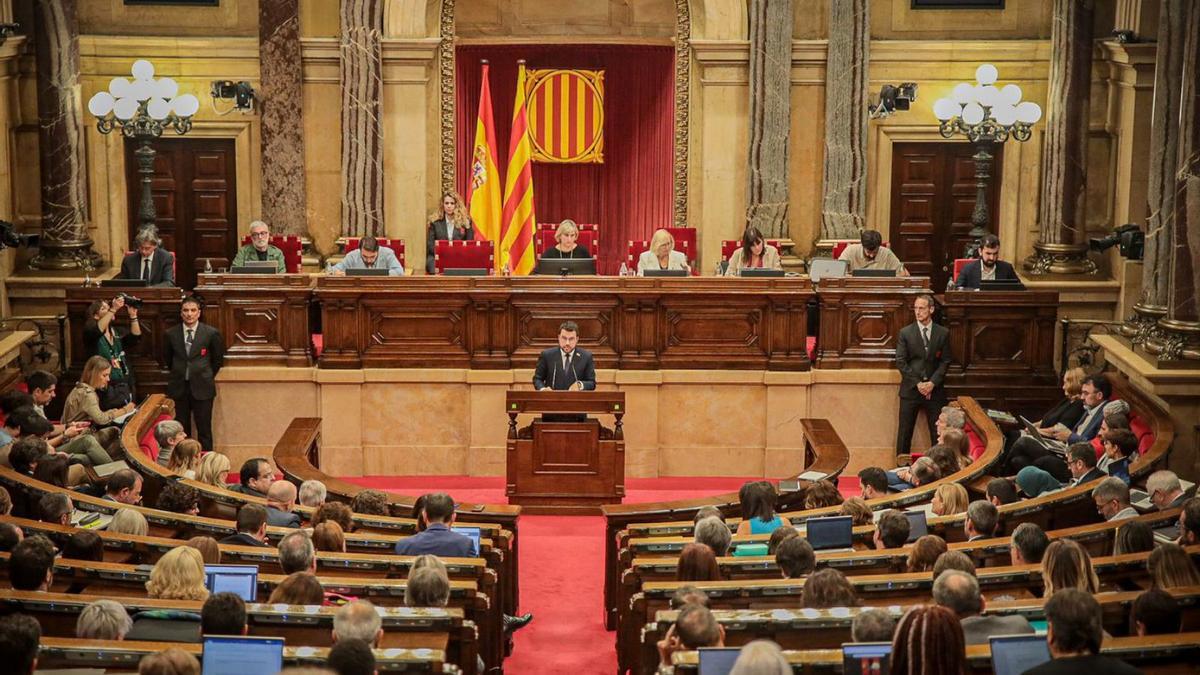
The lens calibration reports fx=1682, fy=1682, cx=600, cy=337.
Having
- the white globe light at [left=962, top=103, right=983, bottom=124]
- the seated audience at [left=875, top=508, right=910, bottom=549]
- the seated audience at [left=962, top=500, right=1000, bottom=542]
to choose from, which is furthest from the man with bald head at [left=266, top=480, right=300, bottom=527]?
the white globe light at [left=962, top=103, right=983, bottom=124]

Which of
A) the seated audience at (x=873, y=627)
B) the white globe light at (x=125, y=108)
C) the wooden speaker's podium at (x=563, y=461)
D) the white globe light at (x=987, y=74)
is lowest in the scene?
the wooden speaker's podium at (x=563, y=461)

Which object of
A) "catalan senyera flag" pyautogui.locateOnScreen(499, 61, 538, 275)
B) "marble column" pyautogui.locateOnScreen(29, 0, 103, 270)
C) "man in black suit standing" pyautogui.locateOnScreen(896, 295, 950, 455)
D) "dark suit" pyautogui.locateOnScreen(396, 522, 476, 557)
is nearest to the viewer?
"dark suit" pyautogui.locateOnScreen(396, 522, 476, 557)

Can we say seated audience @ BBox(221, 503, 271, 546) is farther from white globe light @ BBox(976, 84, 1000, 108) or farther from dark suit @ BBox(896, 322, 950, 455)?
white globe light @ BBox(976, 84, 1000, 108)

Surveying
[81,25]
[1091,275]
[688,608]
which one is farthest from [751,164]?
[688,608]

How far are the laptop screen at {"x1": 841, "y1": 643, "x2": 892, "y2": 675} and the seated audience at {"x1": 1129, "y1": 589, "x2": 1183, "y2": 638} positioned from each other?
123 centimetres

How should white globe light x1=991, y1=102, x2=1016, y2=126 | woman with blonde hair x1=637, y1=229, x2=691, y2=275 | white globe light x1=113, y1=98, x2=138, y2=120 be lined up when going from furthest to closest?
white globe light x1=991, y1=102, x2=1016, y2=126 < white globe light x1=113, y1=98, x2=138, y2=120 < woman with blonde hair x1=637, y1=229, x2=691, y2=275

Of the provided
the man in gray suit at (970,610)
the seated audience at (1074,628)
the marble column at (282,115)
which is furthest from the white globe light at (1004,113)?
the seated audience at (1074,628)

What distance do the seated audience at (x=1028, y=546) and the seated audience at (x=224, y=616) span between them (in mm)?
3579

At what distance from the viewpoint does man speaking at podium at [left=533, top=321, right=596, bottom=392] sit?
1227 centimetres

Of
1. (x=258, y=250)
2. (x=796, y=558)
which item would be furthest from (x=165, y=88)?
(x=796, y=558)

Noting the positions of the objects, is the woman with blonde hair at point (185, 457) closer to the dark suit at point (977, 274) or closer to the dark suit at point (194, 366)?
the dark suit at point (194, 366)

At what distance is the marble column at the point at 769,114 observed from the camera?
16.0 m

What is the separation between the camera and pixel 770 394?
13.2 meters

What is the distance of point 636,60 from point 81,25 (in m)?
5.56
